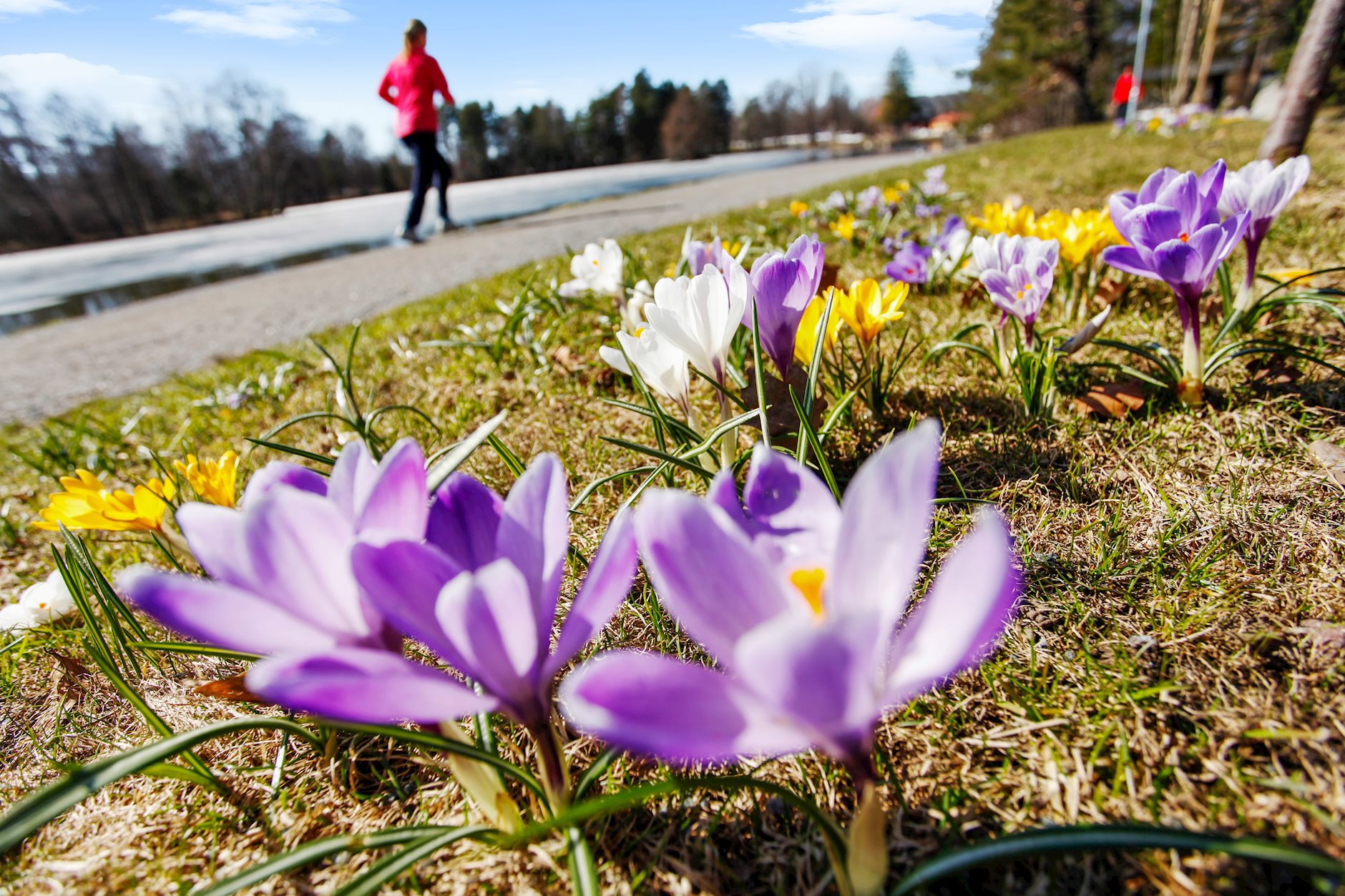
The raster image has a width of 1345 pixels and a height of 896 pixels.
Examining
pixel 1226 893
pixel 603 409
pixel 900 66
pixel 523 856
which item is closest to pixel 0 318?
pixel 603 409

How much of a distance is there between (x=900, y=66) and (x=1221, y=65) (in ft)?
A: 82.4

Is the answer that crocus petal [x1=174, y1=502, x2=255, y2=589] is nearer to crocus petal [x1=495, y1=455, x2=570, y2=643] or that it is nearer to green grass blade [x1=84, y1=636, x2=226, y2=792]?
crocus petal [x1=495, y1=455, x2=570, y2=643]

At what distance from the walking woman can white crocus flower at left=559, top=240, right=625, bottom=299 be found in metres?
6.14

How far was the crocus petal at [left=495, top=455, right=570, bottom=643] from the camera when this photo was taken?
603 millimetres

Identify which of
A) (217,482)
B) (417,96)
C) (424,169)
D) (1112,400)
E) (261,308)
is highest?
(417,96)

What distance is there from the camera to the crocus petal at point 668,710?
1.43 ft

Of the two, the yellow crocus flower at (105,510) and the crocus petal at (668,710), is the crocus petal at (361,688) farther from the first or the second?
the yellow crocus flower at (105,510)

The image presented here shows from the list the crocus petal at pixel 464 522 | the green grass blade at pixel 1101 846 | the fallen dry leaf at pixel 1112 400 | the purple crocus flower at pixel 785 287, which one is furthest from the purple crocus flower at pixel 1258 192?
the crocus petal at pixel 464 522

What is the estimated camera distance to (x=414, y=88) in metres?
6.99

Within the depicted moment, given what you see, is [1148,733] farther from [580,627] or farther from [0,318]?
[0,318]

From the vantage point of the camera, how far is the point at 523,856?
753 millimetres

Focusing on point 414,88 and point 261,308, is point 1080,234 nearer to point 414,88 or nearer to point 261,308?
point 261,308

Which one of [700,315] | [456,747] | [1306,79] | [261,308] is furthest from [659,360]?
[261,308]

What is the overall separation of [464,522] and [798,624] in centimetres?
38
